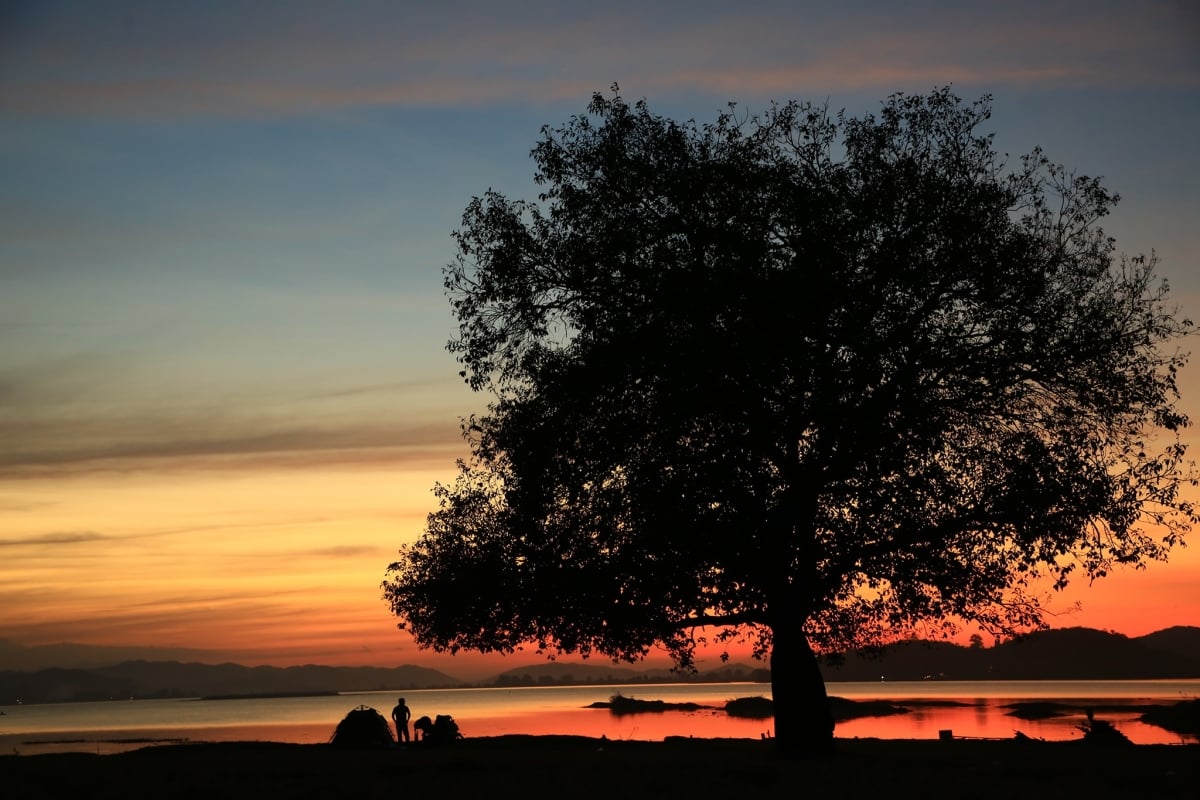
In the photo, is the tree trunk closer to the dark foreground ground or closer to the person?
the dark foreground ground

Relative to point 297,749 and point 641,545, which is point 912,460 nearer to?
point 641,545

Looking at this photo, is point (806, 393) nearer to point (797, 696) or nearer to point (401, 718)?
point (797, 696)

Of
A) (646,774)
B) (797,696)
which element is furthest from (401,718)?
(646,774)

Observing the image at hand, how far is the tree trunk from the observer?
29641mm

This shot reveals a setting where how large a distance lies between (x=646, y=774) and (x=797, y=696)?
18.6 feet

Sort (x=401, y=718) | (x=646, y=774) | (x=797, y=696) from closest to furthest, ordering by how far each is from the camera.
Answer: (x=646, y=774) < (x=797, y=696) < (x=401, y=718)

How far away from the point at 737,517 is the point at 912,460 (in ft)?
15.4

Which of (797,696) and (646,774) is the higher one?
(797,696)

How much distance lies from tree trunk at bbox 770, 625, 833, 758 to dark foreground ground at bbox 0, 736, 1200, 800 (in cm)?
81

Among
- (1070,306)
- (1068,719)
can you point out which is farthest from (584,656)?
(1068,719)

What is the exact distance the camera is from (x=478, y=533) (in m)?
33.7

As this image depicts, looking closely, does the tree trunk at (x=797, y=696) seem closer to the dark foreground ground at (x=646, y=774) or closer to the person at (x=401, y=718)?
the dark foreground ground at (x=646, y=774)

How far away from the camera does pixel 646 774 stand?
2606cm

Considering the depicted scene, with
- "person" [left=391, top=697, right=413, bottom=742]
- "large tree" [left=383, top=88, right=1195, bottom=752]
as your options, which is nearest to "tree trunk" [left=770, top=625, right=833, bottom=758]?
"large tree" [left=383, top=88, right=1195, bottom=752]
